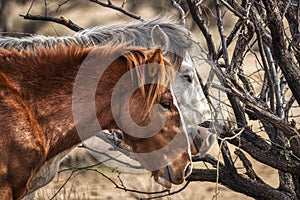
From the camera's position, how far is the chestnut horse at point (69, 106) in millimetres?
3656

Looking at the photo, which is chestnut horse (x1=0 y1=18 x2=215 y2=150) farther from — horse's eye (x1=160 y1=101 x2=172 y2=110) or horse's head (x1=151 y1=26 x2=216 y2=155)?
horse's eye (x1=160 y1=101 x2=172 y2=110)

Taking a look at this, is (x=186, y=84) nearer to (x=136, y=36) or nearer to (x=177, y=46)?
(x=177, y=46)

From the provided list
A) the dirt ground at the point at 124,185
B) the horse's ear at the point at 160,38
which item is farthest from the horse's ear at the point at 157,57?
the dirt ground at the point at 124,185

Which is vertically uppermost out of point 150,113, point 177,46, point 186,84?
point 177,46

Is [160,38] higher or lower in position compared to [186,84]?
higher

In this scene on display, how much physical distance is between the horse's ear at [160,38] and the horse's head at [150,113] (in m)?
0.94

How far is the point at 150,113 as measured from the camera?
3799mm

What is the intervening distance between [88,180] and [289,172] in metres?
4.45

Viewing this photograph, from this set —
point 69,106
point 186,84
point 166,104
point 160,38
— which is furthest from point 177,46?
point 69,106

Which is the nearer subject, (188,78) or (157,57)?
(157,57)

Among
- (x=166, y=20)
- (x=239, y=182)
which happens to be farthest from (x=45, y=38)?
(x=239, y=182)

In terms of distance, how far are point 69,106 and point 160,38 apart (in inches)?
48.0

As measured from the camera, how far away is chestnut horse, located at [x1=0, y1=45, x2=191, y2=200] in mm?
3656

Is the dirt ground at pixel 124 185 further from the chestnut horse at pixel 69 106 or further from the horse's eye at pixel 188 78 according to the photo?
the chestnut horse at pixel 69 106
